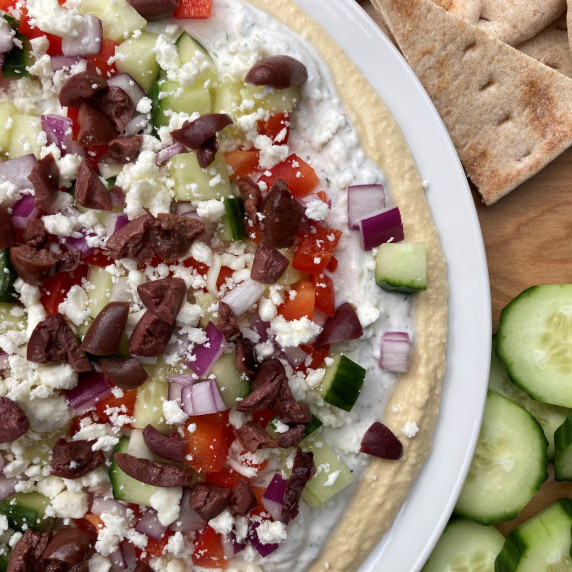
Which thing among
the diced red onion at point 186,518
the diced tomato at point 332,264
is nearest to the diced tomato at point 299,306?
the diced tomato at point 332,264

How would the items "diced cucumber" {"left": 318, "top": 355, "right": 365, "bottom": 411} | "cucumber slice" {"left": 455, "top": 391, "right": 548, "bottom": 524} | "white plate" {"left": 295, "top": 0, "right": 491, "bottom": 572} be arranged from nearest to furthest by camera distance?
"diced cucumber" {"left": 318, "top": 355, "right": 365, "bottom": 411}
"white plate" {"left": 295, "top": 0, "right": 491, "bottom": 572}
"cucumber slice" {"left": 455, "top": 391, "right": 548, "bottom": 524}

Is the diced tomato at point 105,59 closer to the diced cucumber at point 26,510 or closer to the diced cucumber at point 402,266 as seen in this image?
the diced cucumber at point 402,266

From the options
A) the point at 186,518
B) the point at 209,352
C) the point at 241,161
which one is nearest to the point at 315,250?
the point at 241,161

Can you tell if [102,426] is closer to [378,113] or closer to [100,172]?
[100,172]

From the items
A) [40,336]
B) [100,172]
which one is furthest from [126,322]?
[100,172]

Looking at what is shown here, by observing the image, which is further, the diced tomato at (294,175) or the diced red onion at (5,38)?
the diced tomato at (294,175)

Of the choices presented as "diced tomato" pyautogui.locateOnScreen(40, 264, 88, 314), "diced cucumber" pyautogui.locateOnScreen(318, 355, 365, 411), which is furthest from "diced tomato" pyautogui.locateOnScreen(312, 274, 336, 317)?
"diced tomato" pyautogui.locateOnScreen(40, 264, 88, 314)

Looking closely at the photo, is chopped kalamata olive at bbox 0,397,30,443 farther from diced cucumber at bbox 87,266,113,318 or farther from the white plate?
the white plate
